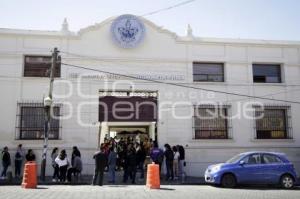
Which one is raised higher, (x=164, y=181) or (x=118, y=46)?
(x=118, y=46)

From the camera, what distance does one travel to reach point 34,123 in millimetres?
19578

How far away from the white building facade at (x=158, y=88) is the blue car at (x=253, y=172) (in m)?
4.94

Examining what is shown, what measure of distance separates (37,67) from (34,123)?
296 centimetres

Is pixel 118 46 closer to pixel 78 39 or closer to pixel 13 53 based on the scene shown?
pixel 78 39

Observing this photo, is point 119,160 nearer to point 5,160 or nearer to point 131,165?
point 131,165

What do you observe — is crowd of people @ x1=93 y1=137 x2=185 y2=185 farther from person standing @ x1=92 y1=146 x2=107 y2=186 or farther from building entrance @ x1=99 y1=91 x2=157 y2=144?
building entrance @ x1=99 y1=91 x2=157 y2=144

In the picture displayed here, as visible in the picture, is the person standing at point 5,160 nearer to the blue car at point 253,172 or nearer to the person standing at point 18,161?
the person standing at point 18,161

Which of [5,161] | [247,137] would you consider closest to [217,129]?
[247,137]

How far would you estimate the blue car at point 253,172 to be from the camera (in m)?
15.2

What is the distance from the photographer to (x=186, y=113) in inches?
811

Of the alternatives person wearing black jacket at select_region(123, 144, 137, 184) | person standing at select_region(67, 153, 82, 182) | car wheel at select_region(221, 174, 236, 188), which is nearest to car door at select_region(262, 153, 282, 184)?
car wheel at select_region(221, 174, 236, 188)

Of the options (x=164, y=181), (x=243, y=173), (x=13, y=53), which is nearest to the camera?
(x=243, y=173)

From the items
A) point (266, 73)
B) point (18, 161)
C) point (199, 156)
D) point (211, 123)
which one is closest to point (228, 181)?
point (199, 156)

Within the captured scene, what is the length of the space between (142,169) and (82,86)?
5419 millimetres
